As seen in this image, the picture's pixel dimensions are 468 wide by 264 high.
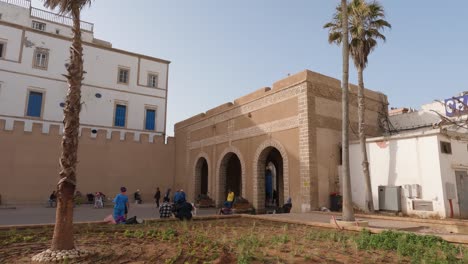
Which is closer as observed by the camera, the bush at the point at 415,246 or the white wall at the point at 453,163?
the bush at the point at 415,246

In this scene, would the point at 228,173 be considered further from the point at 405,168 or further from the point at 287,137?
the point at 405,168

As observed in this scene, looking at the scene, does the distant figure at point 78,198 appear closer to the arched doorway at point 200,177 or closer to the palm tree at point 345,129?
the arched doorway at point 200,177

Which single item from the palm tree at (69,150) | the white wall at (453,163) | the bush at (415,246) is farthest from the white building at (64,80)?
the bush at (415,246)

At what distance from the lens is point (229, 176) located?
22125 millimetres

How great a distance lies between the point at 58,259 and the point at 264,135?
12.6m

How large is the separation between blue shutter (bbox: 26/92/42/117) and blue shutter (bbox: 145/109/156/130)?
8046 mm

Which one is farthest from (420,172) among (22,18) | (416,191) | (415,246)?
(22,18)

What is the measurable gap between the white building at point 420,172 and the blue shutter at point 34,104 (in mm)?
22238

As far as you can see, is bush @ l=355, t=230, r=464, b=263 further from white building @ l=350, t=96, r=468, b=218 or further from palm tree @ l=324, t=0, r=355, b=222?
white building @ l=350, t=96, r=468, b=218

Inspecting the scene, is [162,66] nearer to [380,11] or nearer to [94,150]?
[94,150]

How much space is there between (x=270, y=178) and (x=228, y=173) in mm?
7215

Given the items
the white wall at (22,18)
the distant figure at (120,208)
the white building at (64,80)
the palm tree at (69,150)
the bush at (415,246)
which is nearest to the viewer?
the bush at (415,246)

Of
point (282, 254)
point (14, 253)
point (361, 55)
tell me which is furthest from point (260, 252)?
point (361, 55)

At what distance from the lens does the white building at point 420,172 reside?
11867 mm
